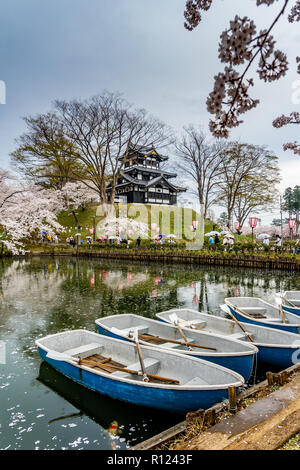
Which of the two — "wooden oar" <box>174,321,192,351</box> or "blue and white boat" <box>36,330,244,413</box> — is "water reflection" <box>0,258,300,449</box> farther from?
"wooden oar" <box>174,321,192,351</box>

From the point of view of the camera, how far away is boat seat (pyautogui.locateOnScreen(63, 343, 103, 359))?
608cm

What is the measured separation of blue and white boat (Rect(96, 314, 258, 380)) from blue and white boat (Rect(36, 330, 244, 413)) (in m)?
0.39

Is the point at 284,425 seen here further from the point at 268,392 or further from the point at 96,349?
the point at 96,349

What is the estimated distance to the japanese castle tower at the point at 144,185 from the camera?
52.7 m

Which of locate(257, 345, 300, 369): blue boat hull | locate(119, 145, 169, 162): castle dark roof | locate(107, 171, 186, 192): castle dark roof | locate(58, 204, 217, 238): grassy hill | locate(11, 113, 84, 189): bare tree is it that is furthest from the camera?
locate(119, 145, 169, 162): castle dark roof

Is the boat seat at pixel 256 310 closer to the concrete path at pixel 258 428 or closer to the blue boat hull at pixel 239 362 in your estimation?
the blue boat hull at pixel 239 362

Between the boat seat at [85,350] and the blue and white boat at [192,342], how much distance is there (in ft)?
2.00

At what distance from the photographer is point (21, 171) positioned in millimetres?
46188

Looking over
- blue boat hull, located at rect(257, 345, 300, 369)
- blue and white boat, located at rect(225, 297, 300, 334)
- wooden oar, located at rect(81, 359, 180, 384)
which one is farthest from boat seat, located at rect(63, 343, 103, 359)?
blue and white boat, located at rect(225, 297, 300, 334)

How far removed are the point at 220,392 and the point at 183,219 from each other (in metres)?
48.0

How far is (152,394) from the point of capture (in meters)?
4.46

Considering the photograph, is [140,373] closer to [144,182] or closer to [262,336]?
[262,336]
